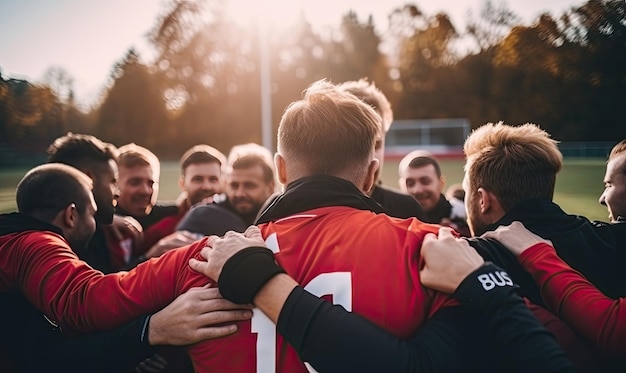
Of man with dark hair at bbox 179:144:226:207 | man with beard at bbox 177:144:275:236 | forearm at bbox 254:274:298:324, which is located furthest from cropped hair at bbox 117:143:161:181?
forearm at bbox 254:274:298:324

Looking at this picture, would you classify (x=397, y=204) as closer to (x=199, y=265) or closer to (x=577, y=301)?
(x=577, y=301)

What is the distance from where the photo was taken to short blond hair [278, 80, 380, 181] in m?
1.54

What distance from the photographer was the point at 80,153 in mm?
2891

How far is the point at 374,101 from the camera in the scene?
3.14 meters

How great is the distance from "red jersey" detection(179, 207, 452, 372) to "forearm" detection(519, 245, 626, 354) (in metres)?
0.38

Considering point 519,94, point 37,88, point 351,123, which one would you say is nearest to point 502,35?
point 519,94

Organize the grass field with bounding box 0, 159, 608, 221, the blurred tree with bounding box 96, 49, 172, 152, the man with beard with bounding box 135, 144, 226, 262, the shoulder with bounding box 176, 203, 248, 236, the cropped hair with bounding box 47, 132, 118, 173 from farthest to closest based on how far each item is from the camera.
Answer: the blurred tree with bounding box 96, 49, 172, 152 < the man with beard with bounding box 135, 144, 226, 262 < the shoulder with bounding box 176, 203, 248, 236 < the cropped hair with bounding box 47, 132, 118, 173 < the grass field with bounding box 0, 159, 608, 221

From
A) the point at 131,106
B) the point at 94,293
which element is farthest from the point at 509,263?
the point at 131,106

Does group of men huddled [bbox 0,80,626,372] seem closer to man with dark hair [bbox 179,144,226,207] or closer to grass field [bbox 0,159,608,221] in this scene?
grass field [bbox 0,159,608,221]

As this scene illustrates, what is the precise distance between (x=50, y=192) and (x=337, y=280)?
4.35 feet

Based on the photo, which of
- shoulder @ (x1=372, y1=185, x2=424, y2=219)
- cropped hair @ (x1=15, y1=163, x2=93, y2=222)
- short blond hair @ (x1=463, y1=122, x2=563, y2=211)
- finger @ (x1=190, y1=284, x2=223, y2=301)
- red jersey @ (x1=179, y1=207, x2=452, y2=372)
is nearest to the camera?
red jersey @ (x1=179, y1=207, x2=452, y2=372)

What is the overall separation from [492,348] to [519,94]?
7.44 ft

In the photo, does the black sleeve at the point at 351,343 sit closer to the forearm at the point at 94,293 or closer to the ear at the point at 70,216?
the forearm at the point at 94,293

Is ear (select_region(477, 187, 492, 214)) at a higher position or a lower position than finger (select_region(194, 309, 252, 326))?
higher
